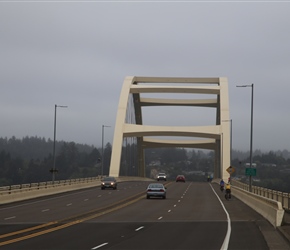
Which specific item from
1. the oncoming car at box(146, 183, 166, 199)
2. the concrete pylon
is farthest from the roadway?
the concrete pylon

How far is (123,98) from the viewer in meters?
108

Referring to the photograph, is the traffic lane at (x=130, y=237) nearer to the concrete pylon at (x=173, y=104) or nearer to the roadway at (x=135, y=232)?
the roadway at (x=135, y=232)

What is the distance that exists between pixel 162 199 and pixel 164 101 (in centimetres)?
7562

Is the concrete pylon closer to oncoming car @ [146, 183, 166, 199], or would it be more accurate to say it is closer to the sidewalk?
oncoming car @ [146, 183, 166, 199]

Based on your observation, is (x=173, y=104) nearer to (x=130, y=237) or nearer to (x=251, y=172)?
(x=251, y=172)

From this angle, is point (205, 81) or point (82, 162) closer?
point (205, 81)

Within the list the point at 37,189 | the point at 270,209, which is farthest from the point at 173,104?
the point at 270,209

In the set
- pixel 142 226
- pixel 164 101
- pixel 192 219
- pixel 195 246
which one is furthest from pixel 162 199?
pixel 164 101

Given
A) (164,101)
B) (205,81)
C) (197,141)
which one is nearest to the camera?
(205,81)

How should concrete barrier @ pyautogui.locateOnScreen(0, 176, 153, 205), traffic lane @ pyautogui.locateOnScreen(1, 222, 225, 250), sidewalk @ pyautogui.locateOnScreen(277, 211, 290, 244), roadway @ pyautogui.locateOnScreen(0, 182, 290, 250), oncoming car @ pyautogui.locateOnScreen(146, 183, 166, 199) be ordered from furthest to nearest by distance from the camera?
oncoming car @ pyautogui.locateOnScreen(146, 183, 166, 199) < concrete barrier @ pyautogui.locateOnScreen(0, 176, 153, 205) < sidewalk @ pyautogui.locateOnScreen(277, 211, 290, 244) < roadway @ pyautogui.locateOnScreen(0, 182, 290, 250) < traffic lane @ pyautogui.locateOnScreen(1, 222, 225, 250)

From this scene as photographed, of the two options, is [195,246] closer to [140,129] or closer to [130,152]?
[140,129]

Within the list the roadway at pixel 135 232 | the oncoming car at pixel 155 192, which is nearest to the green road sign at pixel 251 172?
the oncoming car at pixel 155 192

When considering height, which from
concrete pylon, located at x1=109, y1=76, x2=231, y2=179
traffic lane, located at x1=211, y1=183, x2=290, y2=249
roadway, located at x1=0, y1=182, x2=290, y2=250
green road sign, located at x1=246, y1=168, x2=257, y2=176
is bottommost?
roadway, located at x1=0, y1=182, x2=290, y2=250

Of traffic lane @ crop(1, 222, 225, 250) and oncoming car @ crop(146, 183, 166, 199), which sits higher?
oncoming car @ crop(146, 183, 166, 199)
